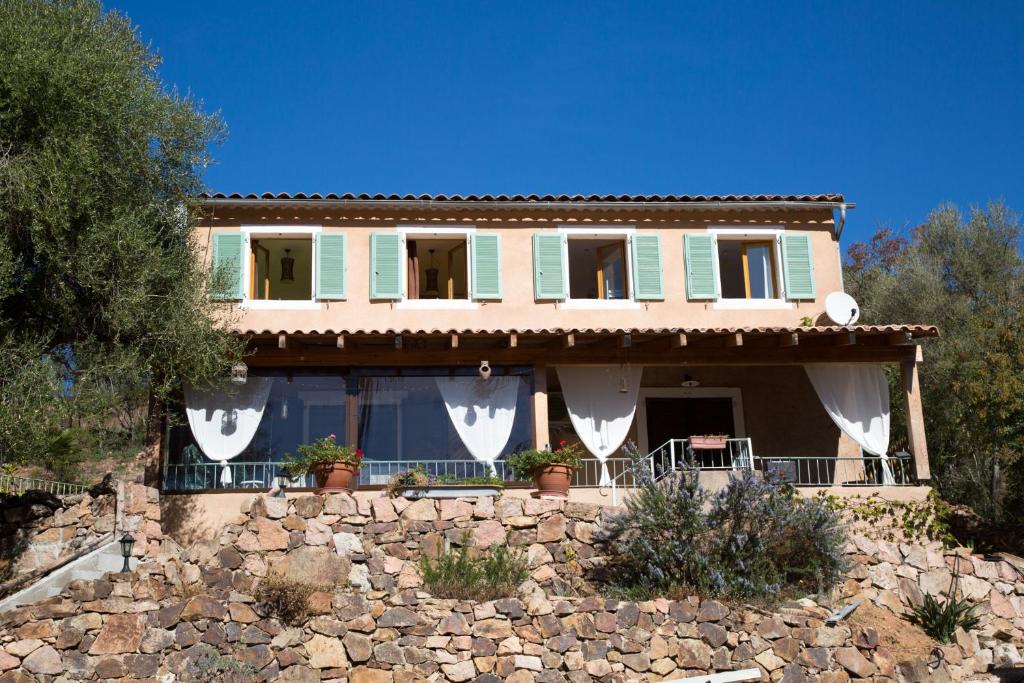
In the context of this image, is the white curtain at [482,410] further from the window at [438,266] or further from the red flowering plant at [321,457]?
the window at [438,266]

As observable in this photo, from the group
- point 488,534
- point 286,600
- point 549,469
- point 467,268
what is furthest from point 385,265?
point 286,600

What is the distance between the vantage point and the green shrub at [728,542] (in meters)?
12.3

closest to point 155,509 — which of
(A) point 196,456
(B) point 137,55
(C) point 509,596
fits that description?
(A) point 196,456

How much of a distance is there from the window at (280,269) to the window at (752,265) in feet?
24.6

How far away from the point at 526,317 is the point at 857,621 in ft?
24.1

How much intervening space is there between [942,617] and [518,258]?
8.75 metres

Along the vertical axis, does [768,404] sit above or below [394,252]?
below

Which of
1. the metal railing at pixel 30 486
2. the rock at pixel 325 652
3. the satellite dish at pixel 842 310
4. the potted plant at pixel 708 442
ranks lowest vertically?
the rock at pixel 325 652

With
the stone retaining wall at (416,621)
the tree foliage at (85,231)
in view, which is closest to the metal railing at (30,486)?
the tree foliage at (85,231)

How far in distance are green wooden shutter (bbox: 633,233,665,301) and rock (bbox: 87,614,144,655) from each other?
984 cm

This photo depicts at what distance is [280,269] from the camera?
1817cm

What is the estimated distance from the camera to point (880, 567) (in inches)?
534

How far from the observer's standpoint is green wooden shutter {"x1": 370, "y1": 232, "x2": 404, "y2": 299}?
674 inches

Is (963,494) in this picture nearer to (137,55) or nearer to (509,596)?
(509,596)
